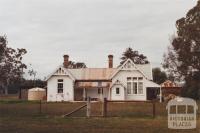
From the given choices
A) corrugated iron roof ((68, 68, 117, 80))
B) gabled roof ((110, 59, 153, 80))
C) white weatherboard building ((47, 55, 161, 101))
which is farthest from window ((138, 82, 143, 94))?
corrugated iron roof ((68, 68, 117, 80))

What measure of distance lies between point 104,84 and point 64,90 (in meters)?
5.41

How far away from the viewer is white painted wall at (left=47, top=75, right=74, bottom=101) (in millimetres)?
67375

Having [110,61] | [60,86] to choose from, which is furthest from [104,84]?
[110,61]

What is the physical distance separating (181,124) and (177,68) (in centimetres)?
5043

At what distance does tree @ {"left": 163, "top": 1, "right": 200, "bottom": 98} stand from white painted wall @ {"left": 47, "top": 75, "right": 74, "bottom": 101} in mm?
14254

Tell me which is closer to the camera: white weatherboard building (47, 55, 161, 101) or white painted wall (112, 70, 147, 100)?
white weatherboard building (47, 55, 161, 101)

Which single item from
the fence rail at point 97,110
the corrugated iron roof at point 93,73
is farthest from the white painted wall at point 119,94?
the fence rail at point 97,110

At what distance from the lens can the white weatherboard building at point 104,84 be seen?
6625 centimetres

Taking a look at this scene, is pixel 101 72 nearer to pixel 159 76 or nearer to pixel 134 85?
pixel 134 85

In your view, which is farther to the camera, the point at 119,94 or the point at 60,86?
the point at 60,86

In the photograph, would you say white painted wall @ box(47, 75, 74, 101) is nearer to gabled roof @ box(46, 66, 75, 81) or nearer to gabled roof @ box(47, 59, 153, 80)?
gabled roof @ box(46, 66, 75, 81)

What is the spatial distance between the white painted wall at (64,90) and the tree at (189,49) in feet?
46.8

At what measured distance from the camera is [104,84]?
223ft

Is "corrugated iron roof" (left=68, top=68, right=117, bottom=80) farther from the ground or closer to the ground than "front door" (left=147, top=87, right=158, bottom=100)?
farther from the ground
